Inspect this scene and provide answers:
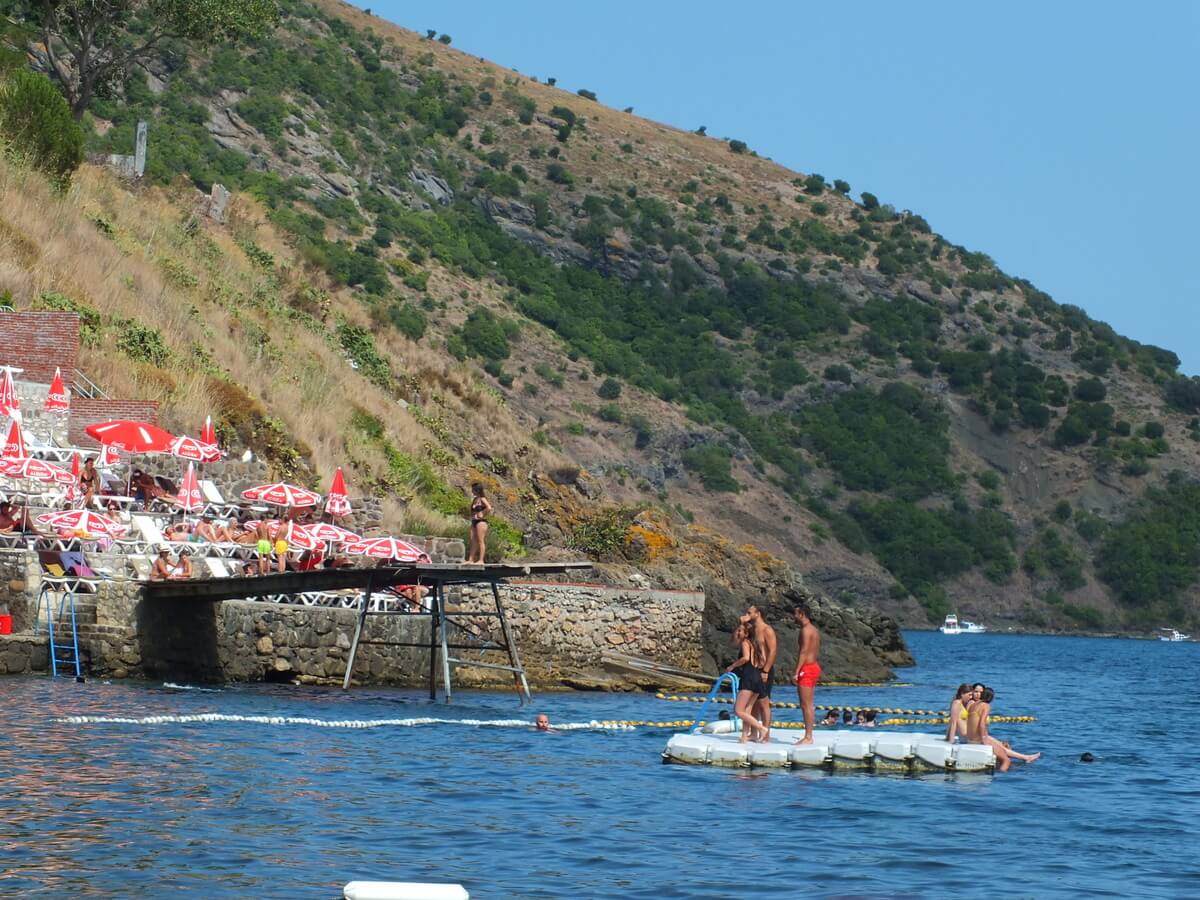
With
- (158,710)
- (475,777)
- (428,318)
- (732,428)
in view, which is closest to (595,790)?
(475,777)

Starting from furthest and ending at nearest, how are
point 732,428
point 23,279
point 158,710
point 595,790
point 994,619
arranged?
1. point 994,619
2. point 732,428
3. point 23,279
4. point 158,710
5. point 595,790

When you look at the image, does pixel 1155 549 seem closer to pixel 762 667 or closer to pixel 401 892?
pixel 762 667

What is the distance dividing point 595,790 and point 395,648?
1341 cm

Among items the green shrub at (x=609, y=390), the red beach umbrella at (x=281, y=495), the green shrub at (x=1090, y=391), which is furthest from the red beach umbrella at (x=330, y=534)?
the green shrub at (x=1090, y=391)

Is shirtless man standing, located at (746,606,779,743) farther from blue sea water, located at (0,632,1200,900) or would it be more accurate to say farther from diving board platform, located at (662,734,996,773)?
blue sea water, located at (0,632,1200,900)

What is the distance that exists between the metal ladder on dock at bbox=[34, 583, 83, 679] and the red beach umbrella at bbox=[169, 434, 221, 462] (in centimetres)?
515

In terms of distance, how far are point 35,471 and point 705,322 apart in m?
96.2

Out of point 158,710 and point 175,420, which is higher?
point 175,420

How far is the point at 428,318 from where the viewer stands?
3570 inches

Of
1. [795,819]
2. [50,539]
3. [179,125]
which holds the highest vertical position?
[179,125]

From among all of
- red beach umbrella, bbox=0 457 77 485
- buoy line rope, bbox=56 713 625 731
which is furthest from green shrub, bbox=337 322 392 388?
buoy line rope, bbox=56 713 625 731

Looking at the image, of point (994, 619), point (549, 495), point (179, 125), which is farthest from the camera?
point (994, 619)

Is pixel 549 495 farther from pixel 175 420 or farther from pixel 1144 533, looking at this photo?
pixel 1144 533

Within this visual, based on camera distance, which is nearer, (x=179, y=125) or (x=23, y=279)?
(x=23, y=279)
